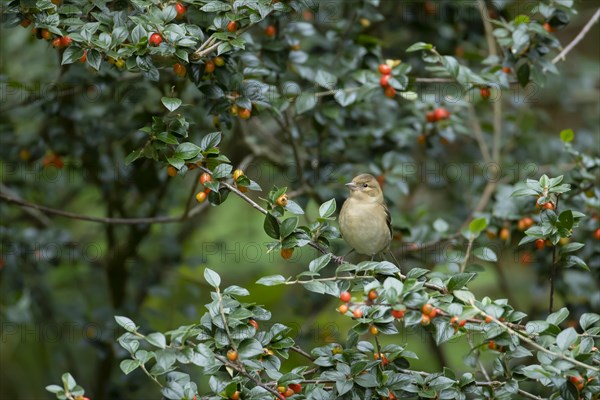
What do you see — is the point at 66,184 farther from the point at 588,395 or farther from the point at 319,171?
the point at 588,395

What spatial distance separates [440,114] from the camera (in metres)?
5.03

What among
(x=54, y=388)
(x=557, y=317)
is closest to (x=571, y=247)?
(x=557, y=317)

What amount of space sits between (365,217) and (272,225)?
1517mm

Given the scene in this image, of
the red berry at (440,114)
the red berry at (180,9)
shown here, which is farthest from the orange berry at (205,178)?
the red berry at (440,114)

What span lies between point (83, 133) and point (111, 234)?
35.4 inches

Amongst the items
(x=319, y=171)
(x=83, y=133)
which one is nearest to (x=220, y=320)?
(x=319, y=171)

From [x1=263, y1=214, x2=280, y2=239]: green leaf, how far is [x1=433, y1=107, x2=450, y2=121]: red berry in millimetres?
2091

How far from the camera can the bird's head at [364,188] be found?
479cm

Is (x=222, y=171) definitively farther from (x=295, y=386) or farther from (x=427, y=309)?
(x=427, y=309)

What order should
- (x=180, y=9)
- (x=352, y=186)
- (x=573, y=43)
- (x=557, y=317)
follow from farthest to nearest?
1. (x=352, y=186)
2. (x=573, y=43)
3. (x=180, y=9)
4. (x=557, y=317)

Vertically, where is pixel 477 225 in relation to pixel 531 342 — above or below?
below

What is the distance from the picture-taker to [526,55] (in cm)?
431

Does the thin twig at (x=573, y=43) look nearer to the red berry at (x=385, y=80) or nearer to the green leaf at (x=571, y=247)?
the red berry at (x=385, y=80)

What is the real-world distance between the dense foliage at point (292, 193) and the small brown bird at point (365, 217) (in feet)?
0.71
